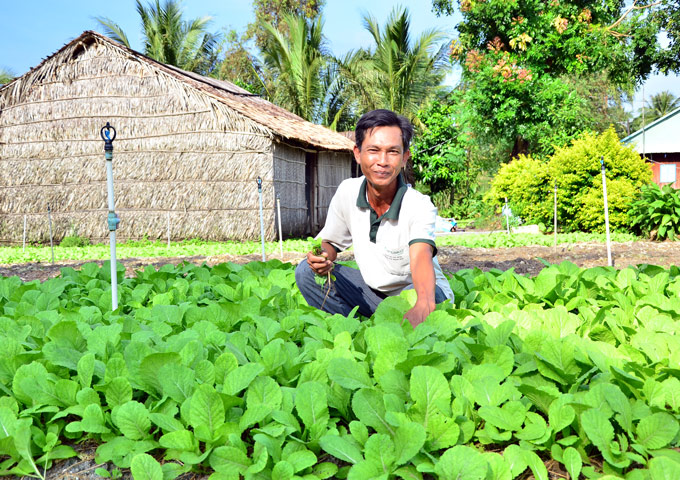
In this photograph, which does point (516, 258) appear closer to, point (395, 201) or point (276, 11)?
point (395, 201)

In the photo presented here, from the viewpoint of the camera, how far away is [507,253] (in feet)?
27.9

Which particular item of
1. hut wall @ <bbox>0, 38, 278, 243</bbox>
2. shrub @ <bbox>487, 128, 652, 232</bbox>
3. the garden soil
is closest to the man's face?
the garden soil

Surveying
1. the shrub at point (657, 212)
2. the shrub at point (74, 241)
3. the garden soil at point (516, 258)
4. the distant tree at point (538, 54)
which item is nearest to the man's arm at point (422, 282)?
the garden soil at point (516, 258)

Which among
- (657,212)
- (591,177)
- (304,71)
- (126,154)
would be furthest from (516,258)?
(304,71)

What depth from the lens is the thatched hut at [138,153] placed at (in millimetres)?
12945

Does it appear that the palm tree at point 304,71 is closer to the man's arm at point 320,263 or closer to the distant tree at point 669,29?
the distant tree at point 669,29

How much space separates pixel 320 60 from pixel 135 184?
10653mm

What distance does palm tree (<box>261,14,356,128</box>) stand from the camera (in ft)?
69.4

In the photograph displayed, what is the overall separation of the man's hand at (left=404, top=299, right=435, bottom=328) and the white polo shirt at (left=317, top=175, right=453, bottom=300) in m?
0.29

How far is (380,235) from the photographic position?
107 inches

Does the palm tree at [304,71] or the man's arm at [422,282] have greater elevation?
the palm tree at [304,71]

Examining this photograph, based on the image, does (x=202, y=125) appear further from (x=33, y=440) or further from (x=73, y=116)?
(x=33, y=440)

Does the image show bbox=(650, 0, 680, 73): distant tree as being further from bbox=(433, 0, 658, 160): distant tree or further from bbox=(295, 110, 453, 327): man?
bbox=(295, 110, 453, 327): man

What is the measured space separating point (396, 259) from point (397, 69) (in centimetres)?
1915
